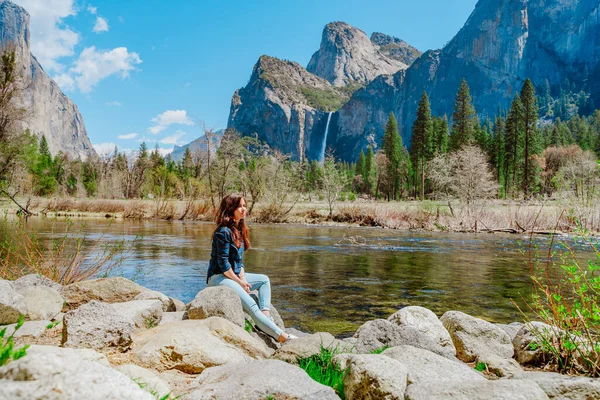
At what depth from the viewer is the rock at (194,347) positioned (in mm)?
3775

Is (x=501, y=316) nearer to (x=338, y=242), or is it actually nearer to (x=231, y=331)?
(x=231, y=331)

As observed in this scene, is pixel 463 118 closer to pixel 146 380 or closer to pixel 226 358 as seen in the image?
pixel 226 358

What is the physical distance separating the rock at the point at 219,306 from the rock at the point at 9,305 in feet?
6.00

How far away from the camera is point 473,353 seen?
4918 mm

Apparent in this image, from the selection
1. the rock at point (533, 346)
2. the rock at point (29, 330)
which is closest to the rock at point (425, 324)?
the rock at point (533, 346)

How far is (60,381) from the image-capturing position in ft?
5.84

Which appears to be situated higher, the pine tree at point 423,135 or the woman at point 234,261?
the pine tree at point 423,135

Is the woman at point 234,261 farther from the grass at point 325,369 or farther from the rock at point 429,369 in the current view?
the rock at point 429,369

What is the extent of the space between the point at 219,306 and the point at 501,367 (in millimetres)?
3196

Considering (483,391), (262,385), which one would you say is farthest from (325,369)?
(483,391)

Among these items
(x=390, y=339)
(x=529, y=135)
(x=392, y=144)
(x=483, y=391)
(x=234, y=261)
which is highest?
(x=392, y=144)

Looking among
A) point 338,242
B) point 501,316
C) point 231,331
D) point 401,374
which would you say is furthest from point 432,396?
point 338,242

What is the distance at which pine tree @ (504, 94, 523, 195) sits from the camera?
61.3 meters

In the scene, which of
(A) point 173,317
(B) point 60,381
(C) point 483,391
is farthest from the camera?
(A) point 173,317
